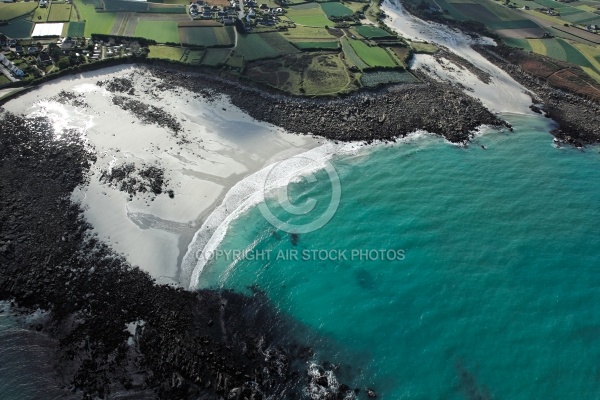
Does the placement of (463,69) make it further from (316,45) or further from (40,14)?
(40,14)

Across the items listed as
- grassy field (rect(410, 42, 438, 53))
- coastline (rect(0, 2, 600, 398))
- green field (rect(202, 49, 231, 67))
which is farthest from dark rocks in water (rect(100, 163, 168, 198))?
grassy field (rect(410, 42, 438, 53))

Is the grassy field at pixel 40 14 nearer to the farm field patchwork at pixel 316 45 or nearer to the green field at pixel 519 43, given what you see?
the farm field patchwork at pixel 316 45

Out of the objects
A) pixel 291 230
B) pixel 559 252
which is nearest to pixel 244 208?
pixel 291 230

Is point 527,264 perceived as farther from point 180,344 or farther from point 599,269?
point 180,344

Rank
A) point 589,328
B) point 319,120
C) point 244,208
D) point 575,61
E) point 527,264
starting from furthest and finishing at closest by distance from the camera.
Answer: point 575,61 < point 319,120 < point 244,208 < point 527,264 < point 589,328

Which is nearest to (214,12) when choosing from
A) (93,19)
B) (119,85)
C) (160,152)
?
(93,19)

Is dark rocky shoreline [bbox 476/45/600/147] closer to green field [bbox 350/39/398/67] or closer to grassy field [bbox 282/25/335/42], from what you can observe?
green field [bbox 350/39/398/67]
